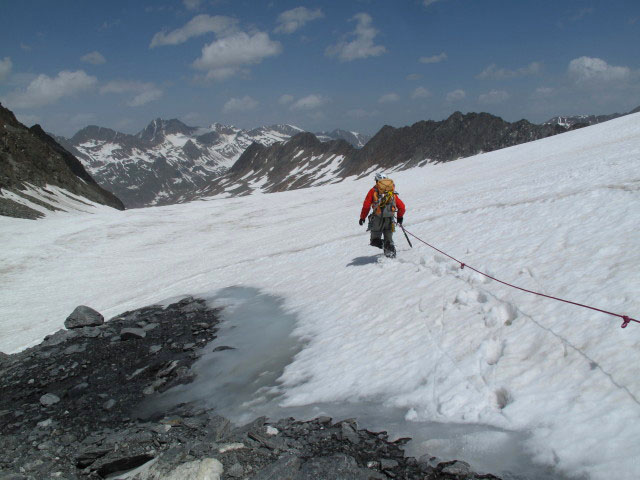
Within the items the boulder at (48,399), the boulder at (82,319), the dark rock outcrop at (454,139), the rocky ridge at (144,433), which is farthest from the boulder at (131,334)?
the dark rock outcrop at (454,139)

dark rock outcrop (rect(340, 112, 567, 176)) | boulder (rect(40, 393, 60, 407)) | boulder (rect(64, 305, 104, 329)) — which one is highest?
dark rock outcrop (rect(340, 112, 567, 176))

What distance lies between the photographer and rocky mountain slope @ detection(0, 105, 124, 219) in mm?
59312

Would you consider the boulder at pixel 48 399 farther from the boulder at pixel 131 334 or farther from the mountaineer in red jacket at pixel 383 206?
the mountaineer in red jacket at pixel 383 206

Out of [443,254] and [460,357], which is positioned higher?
[443,254]

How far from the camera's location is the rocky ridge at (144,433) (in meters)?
5.02

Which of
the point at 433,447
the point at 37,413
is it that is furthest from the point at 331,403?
the point at 37,413

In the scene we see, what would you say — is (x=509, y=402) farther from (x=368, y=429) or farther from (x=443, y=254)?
(x=443, y=254)

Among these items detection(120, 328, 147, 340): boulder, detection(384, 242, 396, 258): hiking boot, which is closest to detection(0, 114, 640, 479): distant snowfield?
detection(384, 242, 396, 258): hiking boot

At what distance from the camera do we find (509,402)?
5395mm

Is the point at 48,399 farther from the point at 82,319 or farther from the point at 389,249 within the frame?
the point at 389,249

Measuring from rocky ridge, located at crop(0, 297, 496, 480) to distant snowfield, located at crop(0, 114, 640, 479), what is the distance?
1031 mm

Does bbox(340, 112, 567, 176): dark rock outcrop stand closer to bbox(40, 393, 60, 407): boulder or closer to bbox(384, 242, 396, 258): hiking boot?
bbox(384, 242, 396, 258): hiking boot

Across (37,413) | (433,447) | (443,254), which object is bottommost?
(37,413)

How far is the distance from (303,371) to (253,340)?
2785 mm
